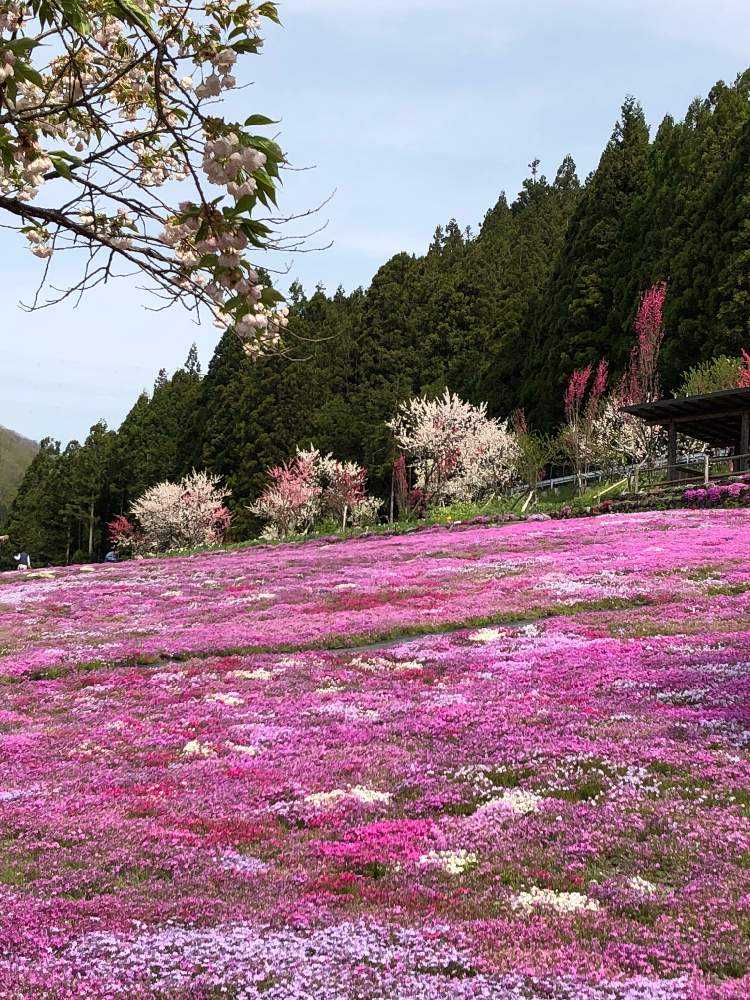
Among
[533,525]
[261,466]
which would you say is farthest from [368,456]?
[533,525]

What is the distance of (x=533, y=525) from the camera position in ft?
102

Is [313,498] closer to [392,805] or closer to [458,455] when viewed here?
[458,455]

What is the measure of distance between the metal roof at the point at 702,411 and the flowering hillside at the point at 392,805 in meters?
13.1

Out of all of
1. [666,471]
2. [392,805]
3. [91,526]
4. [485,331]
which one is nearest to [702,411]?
[666,471]

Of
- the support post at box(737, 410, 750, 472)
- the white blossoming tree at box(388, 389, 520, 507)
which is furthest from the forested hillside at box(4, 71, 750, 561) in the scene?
the support post at box(737, 410, 750, 472)

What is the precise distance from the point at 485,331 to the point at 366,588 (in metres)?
62.7

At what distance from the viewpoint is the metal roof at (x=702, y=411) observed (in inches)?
1150

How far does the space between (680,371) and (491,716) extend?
47.0m

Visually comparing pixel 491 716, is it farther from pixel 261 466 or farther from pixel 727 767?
pixel 261 466

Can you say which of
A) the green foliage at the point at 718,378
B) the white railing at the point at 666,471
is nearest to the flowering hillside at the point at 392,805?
the white railing at the point at 666,471

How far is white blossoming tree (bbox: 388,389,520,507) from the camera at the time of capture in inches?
1971

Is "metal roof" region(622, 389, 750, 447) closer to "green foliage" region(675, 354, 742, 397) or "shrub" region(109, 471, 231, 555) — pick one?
"green foliage" region(675, 354, 742, 397)

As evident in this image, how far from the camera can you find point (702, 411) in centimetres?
3133

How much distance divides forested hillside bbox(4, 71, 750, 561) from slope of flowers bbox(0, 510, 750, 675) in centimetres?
1990
